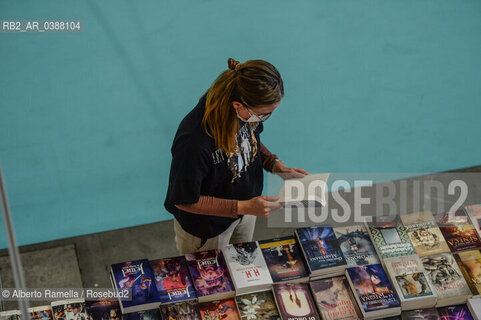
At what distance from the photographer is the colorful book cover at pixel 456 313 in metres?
2.71

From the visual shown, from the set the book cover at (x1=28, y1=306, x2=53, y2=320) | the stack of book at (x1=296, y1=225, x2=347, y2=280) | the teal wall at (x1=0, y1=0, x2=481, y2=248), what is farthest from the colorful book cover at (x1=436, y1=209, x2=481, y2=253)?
the book cover at (x1=28, y1=306, x2=53, y2=320)

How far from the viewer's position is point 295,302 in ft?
8.76

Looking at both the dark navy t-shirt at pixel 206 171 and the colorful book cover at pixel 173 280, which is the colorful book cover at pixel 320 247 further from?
the colorful book cover at pixel 173 280

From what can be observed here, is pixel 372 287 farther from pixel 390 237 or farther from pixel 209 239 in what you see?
pixel 209 239

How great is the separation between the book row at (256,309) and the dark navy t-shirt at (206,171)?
17.4 inches

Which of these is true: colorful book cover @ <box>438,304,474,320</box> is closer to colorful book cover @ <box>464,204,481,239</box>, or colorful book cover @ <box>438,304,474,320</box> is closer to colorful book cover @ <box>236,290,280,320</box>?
colorful book cover @ <box>464,204,481,239</box>

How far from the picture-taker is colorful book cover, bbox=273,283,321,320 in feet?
8.63

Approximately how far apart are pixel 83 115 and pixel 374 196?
2.76 meters

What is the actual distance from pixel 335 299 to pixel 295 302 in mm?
212

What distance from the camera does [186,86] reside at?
5.21 meters

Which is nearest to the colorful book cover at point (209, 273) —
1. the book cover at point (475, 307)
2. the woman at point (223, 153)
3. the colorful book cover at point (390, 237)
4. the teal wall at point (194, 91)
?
the woman at point (223, 153)

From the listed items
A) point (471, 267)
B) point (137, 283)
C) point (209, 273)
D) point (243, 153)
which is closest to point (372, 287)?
point (471, 267)

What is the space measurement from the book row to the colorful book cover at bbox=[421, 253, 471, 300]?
0.24ft

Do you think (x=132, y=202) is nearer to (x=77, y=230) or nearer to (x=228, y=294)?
(x=77, y=230)
